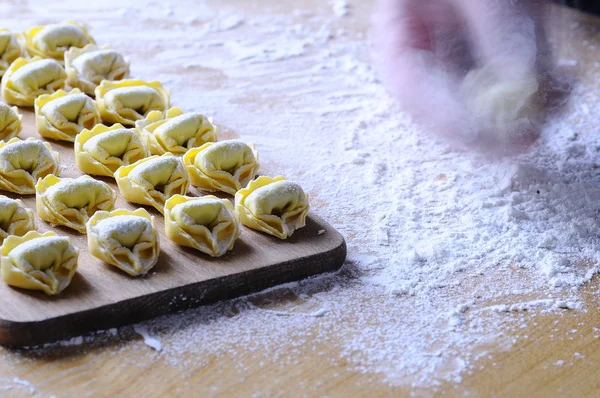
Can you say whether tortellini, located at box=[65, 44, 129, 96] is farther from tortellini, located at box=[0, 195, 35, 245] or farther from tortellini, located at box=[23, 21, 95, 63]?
→ tortellini, located at box=[0, 195, 35, 245]

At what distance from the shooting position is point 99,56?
6.07 feet

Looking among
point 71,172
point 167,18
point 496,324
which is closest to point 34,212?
point 71,172

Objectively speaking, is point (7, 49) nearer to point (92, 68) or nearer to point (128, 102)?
point (92, 68)

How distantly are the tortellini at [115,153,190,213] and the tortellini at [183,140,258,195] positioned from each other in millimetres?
46

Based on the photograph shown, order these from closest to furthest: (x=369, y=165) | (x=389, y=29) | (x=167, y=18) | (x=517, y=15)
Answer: (x=517, y=15)
(x=369, y=165)
(x=389, y=29)
(x=167, y=18)

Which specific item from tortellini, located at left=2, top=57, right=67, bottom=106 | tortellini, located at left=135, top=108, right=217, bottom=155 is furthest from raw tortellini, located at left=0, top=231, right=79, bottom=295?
tortellini, located at left=2, top=57, right=67, bottom=106

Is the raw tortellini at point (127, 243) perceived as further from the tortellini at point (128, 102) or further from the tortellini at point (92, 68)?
the tortellini at point (92, 68)

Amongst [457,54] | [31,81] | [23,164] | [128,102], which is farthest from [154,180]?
[457,54]

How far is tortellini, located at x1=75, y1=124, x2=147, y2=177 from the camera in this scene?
151 cm

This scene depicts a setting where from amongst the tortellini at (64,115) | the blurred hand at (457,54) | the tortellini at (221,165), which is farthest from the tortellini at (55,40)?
the blurred hand at (457,54)

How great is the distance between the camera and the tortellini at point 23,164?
144 centimetres

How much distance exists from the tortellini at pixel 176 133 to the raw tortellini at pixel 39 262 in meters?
0.41

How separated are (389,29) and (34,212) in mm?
856

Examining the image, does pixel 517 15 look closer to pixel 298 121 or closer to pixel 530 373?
pixel 298 121
